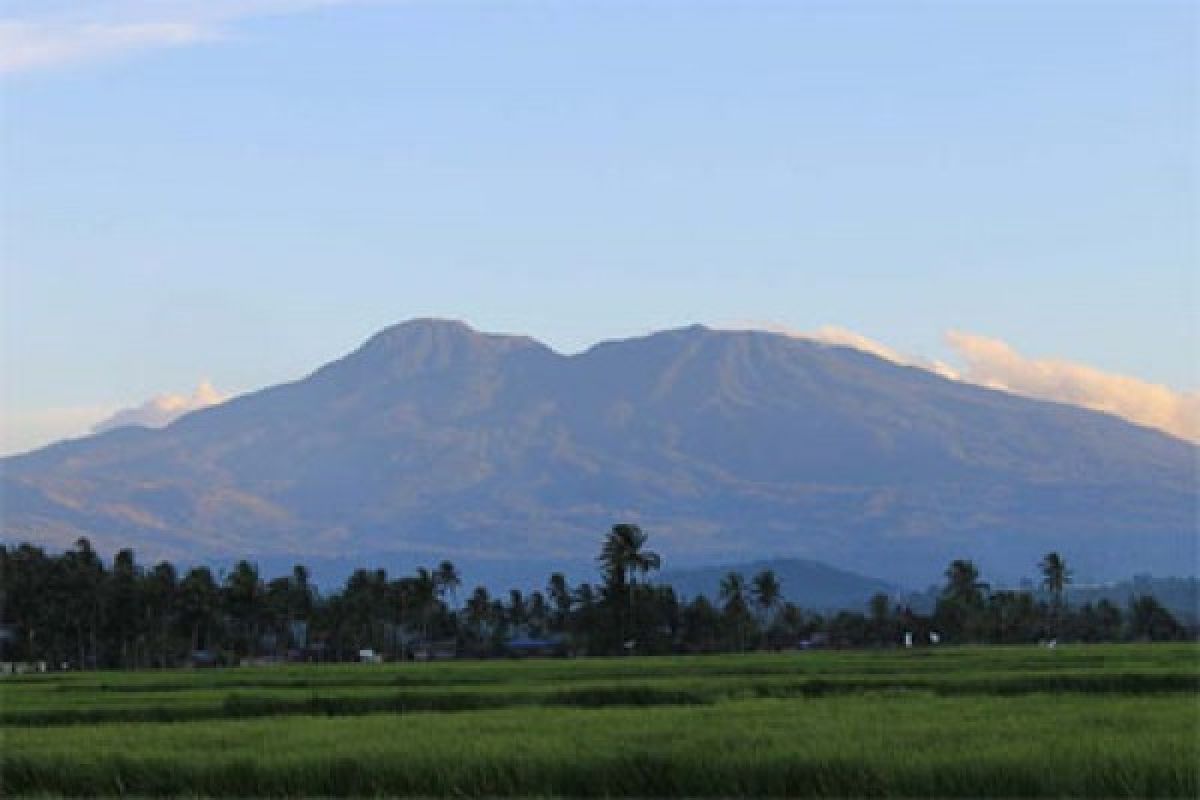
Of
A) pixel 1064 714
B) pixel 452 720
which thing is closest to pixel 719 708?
pixel 452 720

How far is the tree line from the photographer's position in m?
103

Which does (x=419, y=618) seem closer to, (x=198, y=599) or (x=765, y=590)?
(x=765, y=590)

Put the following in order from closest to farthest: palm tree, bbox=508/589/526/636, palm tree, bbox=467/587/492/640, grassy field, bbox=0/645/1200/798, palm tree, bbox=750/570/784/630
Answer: grassy field, bbox=0/645/1200/798
palm tree, bbox=750/570/784/630
palm tree, bbox=467/587/492/640
palm tree, bbox=508/589/526/636

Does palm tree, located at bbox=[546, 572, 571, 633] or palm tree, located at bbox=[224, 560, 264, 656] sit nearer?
palm tree, located at bbox=[224, 560, 264, 656]

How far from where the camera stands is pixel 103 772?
85.4 ft

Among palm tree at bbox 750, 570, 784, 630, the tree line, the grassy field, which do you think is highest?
palm tree at bbox 750, 570, 784, 630

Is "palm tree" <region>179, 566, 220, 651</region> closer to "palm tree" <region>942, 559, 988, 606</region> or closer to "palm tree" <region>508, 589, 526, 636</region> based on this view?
"palm tree" <region>508, 589, 526, 636</region>

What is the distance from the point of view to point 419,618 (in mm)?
125500

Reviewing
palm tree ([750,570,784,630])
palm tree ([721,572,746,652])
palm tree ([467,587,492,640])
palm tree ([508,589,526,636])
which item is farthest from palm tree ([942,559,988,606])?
palm tree ([467,587,492,640])

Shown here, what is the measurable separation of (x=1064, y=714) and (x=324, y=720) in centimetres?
1245

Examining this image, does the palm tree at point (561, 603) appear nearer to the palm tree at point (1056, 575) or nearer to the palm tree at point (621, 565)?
the palm tree at point (621, 565)

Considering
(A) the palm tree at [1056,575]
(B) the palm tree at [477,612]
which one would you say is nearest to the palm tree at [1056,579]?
(A) the palm tree at [1056,575]

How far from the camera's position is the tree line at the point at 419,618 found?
4043 inches

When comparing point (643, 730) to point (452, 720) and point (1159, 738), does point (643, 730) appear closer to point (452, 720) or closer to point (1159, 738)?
point (452, 720)
